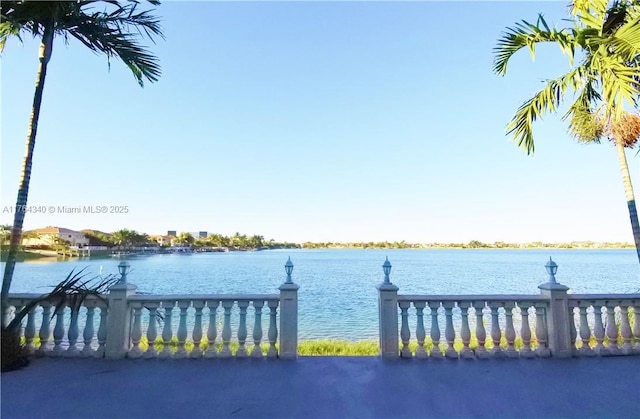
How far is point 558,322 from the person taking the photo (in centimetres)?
338

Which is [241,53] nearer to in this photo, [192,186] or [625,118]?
[625,118]

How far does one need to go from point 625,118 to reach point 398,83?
8475 mm

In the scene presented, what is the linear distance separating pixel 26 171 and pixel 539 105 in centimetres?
588

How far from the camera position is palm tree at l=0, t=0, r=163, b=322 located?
3197 mm

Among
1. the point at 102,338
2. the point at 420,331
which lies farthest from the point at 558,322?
the point at 102,338

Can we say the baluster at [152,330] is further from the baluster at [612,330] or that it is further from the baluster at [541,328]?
the baluster at [612,330]

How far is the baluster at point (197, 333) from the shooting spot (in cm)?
337

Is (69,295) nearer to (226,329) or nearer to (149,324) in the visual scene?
(149,324)

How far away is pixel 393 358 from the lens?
10.8 feet

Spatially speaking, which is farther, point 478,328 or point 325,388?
point 478,328

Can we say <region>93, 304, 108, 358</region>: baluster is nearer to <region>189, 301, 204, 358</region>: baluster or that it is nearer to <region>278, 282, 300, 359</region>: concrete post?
<region>189, 301, 204, 358</region>: baluster

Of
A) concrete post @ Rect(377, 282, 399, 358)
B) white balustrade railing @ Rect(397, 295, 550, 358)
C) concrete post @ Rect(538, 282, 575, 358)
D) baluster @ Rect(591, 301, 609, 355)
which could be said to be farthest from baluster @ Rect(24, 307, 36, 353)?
baluster @ Rect(591, 301, 609, 355)

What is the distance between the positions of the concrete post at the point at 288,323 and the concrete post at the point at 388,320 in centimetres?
88

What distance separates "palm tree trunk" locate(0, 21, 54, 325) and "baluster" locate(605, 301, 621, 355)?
6.14 m
